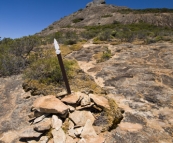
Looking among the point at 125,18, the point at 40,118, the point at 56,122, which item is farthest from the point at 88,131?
the point at 125,18

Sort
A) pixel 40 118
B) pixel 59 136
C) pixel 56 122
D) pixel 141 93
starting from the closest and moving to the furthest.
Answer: pixel 59 136 → pixel 56 122 → pixel 40 118 → pixel 141 93

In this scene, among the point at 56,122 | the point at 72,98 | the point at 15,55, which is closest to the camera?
A: the point at 56,122

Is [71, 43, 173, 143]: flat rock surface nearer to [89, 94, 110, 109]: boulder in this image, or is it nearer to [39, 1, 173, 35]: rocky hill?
[89, 94, 110, 109]: boulder

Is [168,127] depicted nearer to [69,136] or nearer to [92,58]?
[69,136]

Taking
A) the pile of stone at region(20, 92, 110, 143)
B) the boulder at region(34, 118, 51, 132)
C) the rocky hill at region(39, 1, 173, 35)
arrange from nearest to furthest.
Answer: the pile of stone at region(20, 92, 110, 143) < the boulder at region(34, 118, 51, 132) < the rocky hill at region(39, 1, 173, 35)

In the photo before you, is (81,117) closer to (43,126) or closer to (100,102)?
(100,102)

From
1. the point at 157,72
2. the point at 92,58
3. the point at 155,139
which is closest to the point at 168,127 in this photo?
the point at 155,139

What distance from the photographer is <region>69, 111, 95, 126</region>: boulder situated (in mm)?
4175

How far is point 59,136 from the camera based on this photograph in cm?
380

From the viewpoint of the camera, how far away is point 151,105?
576cm

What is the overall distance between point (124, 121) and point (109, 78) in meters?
3.84

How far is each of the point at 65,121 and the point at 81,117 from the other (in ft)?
1.44

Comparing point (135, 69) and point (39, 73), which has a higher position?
point (39, 73)

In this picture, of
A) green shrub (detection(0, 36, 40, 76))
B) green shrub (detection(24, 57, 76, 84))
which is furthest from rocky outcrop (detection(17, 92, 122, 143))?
green shrub (detection(0, 36, 40, 76))
